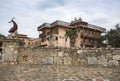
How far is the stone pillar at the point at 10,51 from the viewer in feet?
47.5

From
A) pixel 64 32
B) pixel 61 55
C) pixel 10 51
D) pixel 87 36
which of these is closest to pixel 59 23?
pixel 64 32

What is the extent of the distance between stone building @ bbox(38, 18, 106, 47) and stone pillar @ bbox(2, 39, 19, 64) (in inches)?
1358

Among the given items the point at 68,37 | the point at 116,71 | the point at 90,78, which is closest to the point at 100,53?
the point at 116,71

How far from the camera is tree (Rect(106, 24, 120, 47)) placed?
151ft

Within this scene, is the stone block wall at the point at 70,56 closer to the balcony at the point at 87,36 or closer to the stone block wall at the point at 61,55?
the stone block wall at the point at 61,55

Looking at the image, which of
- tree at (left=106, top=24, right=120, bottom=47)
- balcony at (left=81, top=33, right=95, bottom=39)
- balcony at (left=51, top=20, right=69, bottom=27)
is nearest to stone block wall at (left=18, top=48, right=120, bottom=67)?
tree at (left=106, top=24, right=120, bottom=47)

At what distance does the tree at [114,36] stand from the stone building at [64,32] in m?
5.75

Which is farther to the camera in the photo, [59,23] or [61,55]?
[59,23]

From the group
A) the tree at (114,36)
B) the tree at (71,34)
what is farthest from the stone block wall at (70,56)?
the tree at (71,34)

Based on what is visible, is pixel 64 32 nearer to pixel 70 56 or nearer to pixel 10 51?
pixel 10 51

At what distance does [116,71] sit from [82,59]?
8.29 ft

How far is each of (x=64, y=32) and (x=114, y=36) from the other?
10.1m

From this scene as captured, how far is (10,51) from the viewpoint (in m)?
14.6

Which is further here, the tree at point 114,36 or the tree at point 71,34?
the tree at point 71,34
